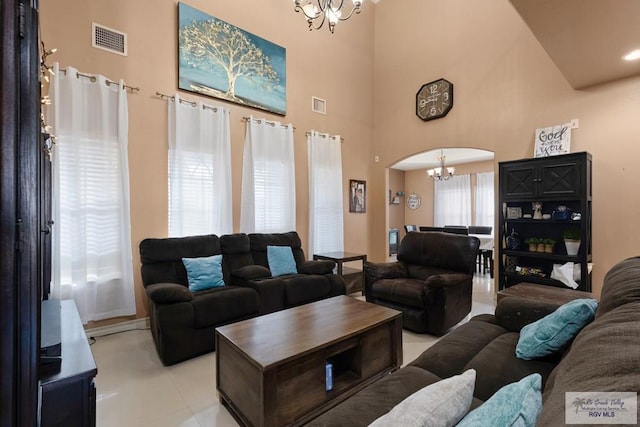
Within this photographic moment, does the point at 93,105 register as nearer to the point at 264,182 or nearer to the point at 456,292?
the point at 264,182

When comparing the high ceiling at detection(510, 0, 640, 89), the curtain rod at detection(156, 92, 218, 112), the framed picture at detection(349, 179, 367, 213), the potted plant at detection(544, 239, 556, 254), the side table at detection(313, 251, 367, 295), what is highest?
the high ceiling at detection(510, 0, 640, 89)

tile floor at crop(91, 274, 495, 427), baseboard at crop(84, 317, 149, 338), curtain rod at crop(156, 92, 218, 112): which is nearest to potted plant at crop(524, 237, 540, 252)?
tile floor at crop(91, 274, 495, 427)

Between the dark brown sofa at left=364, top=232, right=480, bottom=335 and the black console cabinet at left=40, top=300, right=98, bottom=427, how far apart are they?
104 inches

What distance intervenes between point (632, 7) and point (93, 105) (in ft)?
15.4

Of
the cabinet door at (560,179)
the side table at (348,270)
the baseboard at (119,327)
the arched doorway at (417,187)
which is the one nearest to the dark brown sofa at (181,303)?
the baseboard at (119,327)

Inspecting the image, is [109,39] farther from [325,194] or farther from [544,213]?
[544,213]

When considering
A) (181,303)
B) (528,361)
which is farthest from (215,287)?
(528,361)

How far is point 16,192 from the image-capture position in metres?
0.73

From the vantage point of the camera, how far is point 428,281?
9.68ft

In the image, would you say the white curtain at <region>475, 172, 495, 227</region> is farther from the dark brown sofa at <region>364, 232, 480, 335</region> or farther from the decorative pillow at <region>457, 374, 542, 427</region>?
the decorative pillow at <region>457, 374, 542, 427</region>

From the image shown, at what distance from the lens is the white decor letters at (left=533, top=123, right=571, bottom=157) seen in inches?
143

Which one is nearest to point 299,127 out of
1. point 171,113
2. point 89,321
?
point 171,113

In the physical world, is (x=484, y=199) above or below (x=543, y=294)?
above

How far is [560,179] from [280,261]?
348 centimetres
